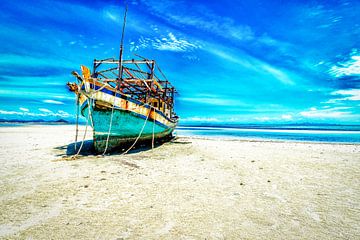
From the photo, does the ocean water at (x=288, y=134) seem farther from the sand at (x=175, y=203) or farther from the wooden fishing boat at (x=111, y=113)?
the sand at (x=175, y=203)

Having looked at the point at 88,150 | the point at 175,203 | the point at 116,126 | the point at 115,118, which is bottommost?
the point at 175,203

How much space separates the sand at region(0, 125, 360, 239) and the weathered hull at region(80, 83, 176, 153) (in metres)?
2.87

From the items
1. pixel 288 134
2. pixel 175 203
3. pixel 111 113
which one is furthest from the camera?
pixel 288 134

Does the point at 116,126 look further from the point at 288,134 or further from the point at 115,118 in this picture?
the point at 288,134

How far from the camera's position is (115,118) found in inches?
370

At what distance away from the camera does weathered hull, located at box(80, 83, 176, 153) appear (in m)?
8.82

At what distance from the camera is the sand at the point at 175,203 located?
2.80m

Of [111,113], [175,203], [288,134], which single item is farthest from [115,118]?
[288,134]

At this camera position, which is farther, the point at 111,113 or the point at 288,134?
the point at 288,134

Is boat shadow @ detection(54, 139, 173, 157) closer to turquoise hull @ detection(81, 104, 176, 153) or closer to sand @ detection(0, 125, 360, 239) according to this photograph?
turquoise hull @ detection(81, 104, 176, 153)

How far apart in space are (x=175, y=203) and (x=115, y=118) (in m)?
6.68

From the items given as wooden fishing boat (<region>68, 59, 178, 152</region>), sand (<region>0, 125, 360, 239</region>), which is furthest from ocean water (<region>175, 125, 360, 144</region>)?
sand (<region>0, 125, 360, 239</region>)

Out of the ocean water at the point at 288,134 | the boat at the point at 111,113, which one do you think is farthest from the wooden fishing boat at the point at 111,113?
the ocean water at the point at 288,134

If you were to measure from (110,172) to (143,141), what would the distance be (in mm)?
6168
